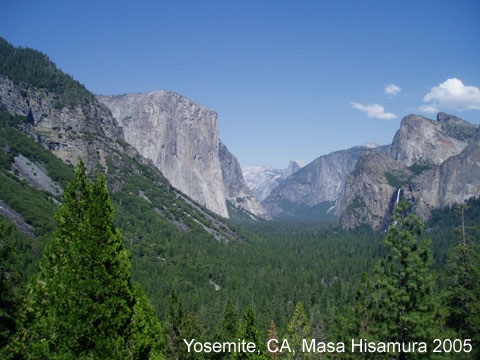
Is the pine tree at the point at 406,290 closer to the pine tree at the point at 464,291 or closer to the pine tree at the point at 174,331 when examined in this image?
the pine tree at the point at 464,291

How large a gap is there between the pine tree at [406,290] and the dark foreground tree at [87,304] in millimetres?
13104

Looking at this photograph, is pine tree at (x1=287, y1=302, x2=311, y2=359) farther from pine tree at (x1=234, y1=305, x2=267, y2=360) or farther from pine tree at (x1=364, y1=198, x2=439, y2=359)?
pine tree at (x1=364, y1=198, x2=439, y2=359)

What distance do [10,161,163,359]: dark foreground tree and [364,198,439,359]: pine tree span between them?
1310 centimetres

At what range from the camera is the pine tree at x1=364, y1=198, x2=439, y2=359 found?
21344 millimetres

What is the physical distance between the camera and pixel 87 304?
15539 millimetres

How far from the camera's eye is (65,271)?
15.8 meters

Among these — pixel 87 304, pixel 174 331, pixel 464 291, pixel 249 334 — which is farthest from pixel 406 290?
pixel 174 331

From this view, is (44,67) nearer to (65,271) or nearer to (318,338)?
(318,338)

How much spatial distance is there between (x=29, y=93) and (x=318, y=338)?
492 ft

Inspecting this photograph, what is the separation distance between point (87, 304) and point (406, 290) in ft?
53.5

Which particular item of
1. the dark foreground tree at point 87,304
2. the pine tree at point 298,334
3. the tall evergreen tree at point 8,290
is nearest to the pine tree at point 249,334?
the pine tree at point 298,334

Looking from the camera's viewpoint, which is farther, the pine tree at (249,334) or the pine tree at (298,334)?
the pine tree at (298,334)

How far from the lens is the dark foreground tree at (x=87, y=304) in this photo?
15531 mm

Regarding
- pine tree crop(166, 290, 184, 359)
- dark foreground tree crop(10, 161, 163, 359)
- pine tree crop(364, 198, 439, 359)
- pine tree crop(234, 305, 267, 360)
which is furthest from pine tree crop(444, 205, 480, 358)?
pine tree crop(166, 290, 184, 359)
